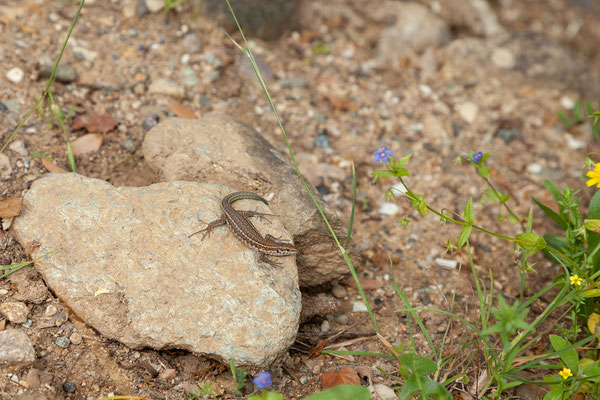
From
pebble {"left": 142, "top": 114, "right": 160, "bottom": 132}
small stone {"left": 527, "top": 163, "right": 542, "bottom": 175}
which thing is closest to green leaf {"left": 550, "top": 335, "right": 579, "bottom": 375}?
small stone {"left": 527, "top": 163, "right": 542, "bottom": 175}

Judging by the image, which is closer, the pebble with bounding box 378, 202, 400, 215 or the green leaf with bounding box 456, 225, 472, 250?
the green leaf with bounding box 456, 225, 472, 250

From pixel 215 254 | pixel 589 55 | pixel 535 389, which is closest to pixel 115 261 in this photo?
pixel 215 254

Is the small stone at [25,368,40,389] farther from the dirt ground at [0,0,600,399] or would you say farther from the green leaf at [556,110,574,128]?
the green leaf at [556,110,574,128]

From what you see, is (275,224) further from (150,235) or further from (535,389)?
(535,389)

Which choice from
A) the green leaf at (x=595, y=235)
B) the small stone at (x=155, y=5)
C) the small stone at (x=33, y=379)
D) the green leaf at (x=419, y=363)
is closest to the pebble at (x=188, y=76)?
the small stone at (x=155, y=5)

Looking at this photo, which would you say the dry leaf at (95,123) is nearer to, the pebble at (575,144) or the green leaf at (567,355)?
the green leaf at (567,355)

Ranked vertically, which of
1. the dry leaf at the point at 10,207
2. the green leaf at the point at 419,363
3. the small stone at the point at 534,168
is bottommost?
the dry leaf at the point at 10,207

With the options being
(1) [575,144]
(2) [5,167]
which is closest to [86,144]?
(2) [5,167]
